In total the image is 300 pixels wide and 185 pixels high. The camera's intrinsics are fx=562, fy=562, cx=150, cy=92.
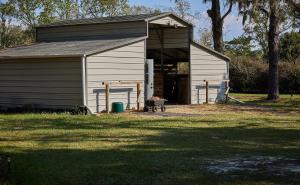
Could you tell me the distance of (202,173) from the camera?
8.62m

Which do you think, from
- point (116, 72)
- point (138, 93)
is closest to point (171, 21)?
point (138, 93)

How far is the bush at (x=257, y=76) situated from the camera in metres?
39.6

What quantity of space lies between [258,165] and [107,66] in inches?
477

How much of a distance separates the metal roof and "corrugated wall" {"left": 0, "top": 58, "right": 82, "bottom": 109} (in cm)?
32

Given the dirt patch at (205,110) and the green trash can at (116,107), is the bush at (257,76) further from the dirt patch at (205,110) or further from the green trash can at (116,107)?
the green trash can at (116,107)

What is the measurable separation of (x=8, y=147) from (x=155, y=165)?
3697mm

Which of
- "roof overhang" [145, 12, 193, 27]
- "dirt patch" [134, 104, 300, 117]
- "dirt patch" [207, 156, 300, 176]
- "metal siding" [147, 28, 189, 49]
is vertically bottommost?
"dirt patch" [207, 156, 300, 176]

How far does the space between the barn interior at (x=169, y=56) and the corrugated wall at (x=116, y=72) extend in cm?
306

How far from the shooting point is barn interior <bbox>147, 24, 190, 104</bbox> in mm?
25547

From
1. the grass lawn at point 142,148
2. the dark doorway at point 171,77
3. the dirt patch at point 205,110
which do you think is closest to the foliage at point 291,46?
the dark doorway at point 171,77

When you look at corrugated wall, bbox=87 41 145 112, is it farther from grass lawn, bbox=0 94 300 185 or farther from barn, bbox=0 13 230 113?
grass lawn, bbox=0 94 300 185

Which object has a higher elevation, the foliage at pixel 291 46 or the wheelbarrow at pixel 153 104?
the foliage at pixel 291 46

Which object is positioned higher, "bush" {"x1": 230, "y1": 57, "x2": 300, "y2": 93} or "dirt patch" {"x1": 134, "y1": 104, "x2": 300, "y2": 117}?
"bush" {"x1": 230, "y1": 57, "x2": 300, "y2": 93}

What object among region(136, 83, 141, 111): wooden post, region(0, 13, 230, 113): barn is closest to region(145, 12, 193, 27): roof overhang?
region(0, 13, 230, 113): barn
